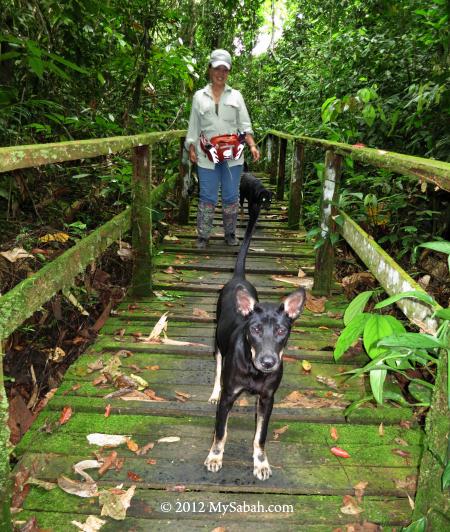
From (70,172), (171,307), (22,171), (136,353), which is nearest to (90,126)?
(70,172)

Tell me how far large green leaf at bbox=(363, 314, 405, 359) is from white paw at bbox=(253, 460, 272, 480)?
3.03 ft

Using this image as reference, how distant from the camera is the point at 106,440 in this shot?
8.22ft

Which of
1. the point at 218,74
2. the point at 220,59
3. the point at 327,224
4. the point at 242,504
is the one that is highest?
the point at 220,59

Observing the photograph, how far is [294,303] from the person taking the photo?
7.61ft

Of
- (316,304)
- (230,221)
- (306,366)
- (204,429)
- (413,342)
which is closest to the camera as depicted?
(413,342)

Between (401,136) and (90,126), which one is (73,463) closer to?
(90,126)

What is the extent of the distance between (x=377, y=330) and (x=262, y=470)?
104 centimetres

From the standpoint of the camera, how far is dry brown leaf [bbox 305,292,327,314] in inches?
171

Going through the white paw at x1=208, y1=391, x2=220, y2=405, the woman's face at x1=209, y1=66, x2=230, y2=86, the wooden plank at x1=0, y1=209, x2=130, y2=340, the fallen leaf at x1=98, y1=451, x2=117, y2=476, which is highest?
the woman's face at x1=209, y1=66, x2=230, y2=86

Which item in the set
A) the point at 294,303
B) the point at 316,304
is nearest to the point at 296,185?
the point at 316,304

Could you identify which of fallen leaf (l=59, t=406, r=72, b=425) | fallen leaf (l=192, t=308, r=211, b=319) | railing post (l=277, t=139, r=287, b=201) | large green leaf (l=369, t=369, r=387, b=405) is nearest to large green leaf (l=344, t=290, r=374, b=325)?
large green leaf (l=369, t=369, r=387, b=405)

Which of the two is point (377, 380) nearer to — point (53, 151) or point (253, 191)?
point (53, 151)

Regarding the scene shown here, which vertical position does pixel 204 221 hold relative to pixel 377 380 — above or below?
below

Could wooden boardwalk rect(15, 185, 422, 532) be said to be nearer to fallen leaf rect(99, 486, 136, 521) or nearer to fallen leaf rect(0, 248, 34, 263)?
fallen leaf rect(99, 486, 136, 521)
